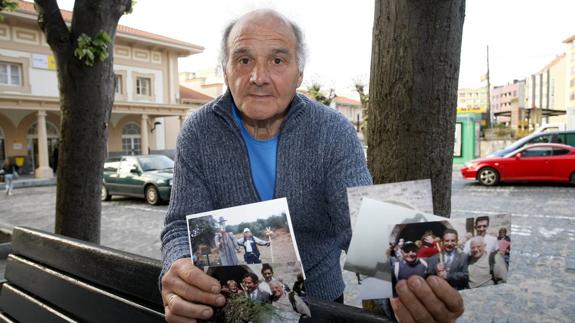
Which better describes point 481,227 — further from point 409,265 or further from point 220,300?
point 220,300

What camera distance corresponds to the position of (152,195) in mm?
11703

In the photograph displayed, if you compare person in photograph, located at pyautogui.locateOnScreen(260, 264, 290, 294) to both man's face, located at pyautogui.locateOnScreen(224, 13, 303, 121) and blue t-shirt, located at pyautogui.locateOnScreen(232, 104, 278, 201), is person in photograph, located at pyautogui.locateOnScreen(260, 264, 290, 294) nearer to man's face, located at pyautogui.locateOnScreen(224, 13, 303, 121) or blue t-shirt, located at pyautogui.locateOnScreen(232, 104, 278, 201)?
blue t-shirt, located at pyautogui.locateOnScreen(232, 104, 278, 201)

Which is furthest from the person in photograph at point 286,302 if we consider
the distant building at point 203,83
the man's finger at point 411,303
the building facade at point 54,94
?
the distant building at point 203,83

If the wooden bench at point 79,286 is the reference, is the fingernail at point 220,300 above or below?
above

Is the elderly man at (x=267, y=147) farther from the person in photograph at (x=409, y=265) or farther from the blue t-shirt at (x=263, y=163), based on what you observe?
the person in photograph at (x=409, y=265)

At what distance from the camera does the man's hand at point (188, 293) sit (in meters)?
1.07

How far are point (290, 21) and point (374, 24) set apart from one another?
1.94ft

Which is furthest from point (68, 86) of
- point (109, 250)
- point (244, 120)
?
point (244, 120)

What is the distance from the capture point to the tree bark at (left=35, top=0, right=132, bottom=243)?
3277 millimetres

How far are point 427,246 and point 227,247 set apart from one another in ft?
1.53

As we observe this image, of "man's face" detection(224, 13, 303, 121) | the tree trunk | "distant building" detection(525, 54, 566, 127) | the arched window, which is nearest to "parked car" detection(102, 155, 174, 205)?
the tree trunk

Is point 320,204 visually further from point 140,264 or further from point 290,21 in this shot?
point 140,264

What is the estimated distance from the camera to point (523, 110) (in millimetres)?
37094

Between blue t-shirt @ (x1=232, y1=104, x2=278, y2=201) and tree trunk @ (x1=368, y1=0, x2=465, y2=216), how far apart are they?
23.2 inches
